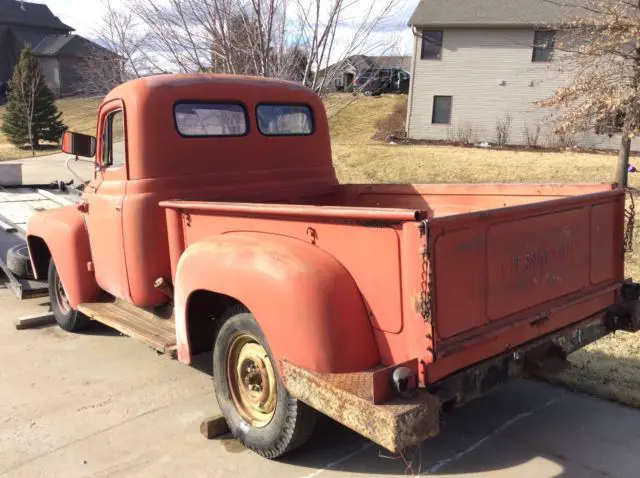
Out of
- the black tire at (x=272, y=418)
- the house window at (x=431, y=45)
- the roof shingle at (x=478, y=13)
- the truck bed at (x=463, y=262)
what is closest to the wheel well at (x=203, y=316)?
the black tire at (x=272, y=418)

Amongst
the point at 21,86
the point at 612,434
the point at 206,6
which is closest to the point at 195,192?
the point at 612,434

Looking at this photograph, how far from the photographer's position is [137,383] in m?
4.54

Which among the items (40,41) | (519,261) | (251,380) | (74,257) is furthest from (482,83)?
(40,41)

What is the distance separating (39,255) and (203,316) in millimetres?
3037

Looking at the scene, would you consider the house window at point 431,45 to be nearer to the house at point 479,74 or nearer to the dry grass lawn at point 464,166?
the house at point 479,74

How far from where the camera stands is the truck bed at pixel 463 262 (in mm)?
2604

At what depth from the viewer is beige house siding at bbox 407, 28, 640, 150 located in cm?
2375

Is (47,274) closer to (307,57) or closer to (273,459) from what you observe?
(273,459)

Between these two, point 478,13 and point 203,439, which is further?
point 478,13

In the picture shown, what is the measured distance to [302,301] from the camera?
2.79 meters

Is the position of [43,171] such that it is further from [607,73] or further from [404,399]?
[404,399]

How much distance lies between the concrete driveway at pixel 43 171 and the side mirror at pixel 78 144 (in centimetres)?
469


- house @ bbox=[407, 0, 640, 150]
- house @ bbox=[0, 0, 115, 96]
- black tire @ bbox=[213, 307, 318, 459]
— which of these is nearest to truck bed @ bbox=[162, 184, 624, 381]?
black tire @ bbox=[213, 307, 318, 459]

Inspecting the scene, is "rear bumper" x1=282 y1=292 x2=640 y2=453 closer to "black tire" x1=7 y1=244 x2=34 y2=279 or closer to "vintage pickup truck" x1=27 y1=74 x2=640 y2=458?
"vintage pickup truck" x1=27 y1=74 x2=640 y2=458
